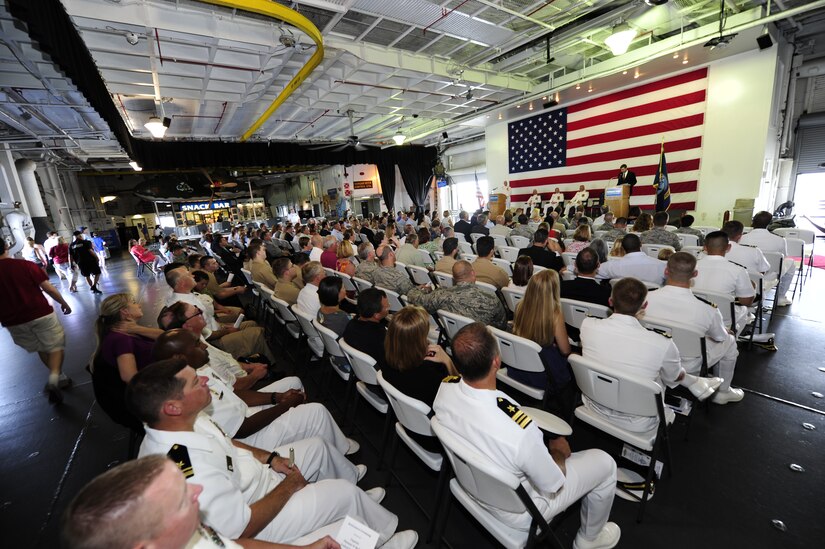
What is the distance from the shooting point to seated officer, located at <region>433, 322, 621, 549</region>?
125 centimetres

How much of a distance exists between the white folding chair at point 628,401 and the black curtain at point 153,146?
3851mm

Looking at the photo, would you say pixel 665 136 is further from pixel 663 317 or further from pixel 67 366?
pixel 67 366

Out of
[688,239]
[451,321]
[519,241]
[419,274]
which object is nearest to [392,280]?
[419,274]

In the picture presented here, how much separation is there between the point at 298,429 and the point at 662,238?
207 inches

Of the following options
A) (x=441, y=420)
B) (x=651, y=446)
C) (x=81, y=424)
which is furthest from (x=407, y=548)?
(x=81, y=424)

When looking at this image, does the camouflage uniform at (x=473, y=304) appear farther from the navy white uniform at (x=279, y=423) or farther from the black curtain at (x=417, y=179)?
the black curtain at (x=417, y=179)

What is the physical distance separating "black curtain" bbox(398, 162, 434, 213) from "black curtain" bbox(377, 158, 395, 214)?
503 millimetres

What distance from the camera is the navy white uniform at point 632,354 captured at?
1819 mm

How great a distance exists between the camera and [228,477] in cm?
132

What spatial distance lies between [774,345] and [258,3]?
6.40 metres

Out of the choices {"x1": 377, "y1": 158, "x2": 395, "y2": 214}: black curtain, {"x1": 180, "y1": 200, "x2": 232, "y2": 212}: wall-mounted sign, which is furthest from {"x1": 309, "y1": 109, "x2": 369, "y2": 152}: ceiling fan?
{"x1": 180, "y1": 200, "x2": 232, "y2": 212}: wall-mounted sign

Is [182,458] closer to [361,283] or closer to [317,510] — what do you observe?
[317,510]

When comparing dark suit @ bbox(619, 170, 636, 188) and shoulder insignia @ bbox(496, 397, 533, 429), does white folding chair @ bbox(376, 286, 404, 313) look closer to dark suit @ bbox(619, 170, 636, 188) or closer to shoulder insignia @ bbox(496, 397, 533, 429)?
shoulder insignia @ bbox(496, 397, 533, 429)

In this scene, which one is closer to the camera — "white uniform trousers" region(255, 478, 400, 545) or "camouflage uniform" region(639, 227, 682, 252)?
"white uniform trousers" region(255, 478, 400, 545)
